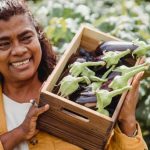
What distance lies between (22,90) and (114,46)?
453mm

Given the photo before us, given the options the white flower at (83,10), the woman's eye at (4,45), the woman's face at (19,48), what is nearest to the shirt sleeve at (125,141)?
the woman's face at (19,48)

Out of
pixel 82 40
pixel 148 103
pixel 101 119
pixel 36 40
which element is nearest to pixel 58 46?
pixel 148 103

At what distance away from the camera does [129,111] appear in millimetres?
2816

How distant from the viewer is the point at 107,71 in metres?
2.82

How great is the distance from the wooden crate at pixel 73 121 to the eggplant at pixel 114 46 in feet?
0.72

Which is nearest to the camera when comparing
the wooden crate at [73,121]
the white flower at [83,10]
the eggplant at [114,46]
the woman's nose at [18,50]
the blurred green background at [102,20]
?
the wooden crate at [73,121]

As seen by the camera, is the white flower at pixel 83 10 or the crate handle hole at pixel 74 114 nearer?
the crate handle hole at pixel 74 114

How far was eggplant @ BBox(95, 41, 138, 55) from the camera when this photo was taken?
291 cm

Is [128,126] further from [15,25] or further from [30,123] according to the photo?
Answer: [15,25]

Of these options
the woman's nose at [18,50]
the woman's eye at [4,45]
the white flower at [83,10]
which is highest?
the woman's eye at [4,45]

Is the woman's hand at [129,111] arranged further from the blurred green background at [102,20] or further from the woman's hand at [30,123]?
the blurred green background at [102,20]

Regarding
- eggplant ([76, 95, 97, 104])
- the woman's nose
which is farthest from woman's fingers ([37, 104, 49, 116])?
the woman's nose

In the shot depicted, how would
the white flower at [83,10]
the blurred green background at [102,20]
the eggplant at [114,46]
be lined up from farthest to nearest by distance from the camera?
1. the white flower at [83,10]
2. the blurred green background at [102,20]
3. the eggplant at [114,46]

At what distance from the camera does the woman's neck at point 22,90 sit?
9.75 ft
